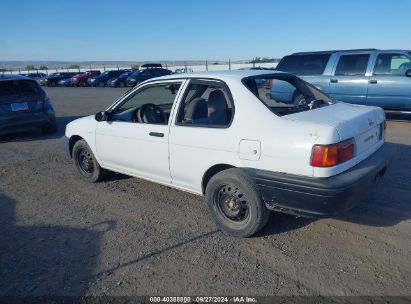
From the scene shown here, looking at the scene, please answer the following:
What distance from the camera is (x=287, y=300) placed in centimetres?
273

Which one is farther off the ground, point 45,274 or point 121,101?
point 121,101

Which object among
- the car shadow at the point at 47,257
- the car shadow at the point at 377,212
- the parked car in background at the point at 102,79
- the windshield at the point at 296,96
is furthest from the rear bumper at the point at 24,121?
the parked car in background at the point at 102,79

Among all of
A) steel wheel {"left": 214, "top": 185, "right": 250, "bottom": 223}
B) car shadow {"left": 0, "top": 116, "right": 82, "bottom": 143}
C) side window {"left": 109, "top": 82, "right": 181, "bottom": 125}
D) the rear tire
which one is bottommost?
car shadow {"left": 0, "top": 116, "right": 82, "bottom": 143}

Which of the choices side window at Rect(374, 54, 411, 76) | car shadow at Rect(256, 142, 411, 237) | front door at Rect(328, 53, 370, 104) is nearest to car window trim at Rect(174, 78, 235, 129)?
car shadow at Rect(256, 142, 411, 237)

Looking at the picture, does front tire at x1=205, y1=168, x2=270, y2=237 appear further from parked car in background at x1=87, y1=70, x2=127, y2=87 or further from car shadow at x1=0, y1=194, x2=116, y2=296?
parked car in background at x1=87, y1=70, x2=127, y2=87

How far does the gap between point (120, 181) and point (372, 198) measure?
352cm

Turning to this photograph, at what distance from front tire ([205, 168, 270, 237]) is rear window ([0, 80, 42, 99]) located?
23.4 ft

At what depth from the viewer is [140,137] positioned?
14.4ft

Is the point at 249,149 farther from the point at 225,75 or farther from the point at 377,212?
the point at 377,212

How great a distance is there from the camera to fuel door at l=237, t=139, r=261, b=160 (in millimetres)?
Result: 3355

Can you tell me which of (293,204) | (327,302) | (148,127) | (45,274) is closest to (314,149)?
(293,204)

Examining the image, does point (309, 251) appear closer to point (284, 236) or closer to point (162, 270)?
point (284, 236)

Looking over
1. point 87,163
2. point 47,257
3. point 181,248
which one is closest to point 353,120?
point 181,248

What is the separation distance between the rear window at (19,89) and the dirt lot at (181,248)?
464 centimetres
